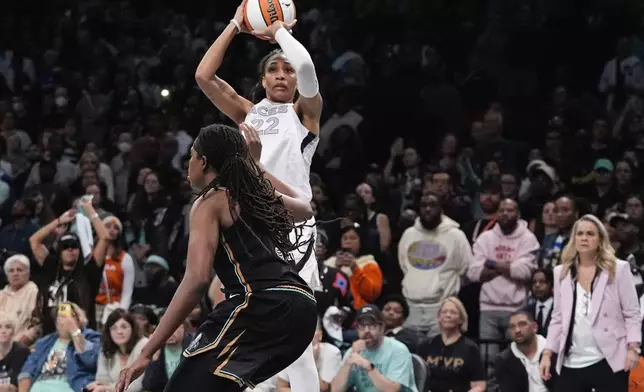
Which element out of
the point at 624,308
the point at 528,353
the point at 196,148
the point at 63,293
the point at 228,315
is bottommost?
the point at 63,293

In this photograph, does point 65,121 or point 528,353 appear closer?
point 528,353

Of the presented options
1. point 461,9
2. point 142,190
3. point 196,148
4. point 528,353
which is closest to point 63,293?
point 142,190

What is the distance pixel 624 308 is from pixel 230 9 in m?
10.4

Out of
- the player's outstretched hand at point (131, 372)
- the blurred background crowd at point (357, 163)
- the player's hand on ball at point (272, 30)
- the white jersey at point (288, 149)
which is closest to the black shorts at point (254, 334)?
the player's outstretched hand at point (131, 372)

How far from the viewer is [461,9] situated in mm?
15633

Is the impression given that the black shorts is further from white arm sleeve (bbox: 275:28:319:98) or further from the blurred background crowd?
the blurred background crowd

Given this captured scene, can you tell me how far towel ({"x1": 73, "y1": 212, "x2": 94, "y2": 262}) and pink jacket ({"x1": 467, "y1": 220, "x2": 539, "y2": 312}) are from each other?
3.30 meters

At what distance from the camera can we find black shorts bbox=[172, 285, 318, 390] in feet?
15.7

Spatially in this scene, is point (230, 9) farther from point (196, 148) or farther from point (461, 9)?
point (196, 148)

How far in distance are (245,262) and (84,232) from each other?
659cm

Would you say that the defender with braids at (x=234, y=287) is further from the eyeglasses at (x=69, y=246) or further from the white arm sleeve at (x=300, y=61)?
the eyeglasses at (x=69, y=246)

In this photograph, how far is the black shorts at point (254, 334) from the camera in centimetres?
480

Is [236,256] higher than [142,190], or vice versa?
[236,256]

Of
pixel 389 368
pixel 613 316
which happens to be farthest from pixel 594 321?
pixel 389 368
